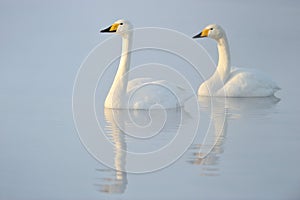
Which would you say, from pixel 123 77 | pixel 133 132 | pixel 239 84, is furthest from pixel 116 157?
pixel 239 84

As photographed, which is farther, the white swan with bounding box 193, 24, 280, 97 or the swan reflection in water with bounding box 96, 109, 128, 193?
the white swan with bounding box 193, 24, 280, 97

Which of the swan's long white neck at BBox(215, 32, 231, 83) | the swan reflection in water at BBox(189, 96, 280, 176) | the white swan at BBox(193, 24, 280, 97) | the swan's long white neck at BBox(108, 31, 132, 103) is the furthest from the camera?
the swan's long white neck at BBox(215, 32, 231, 83)

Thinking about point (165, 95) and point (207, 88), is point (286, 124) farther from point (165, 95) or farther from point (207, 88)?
point (207, 88)

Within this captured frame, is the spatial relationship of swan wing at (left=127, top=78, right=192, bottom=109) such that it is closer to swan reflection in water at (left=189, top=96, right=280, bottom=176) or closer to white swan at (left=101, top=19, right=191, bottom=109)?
white swan at (left=101, top=19, right=191, bottom=109)

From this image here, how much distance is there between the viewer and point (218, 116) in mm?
8547

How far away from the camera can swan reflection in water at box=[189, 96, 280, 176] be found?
6.20 meters

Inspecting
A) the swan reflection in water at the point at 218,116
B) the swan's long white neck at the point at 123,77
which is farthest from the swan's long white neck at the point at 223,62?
the swan's long white neck at the point at 123,77

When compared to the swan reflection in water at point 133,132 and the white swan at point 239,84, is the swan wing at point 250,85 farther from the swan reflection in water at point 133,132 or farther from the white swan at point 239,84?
the swan reflection in water at point 133,132

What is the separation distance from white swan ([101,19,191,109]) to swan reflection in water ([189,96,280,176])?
44 centimetres

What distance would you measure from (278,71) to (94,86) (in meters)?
4.39

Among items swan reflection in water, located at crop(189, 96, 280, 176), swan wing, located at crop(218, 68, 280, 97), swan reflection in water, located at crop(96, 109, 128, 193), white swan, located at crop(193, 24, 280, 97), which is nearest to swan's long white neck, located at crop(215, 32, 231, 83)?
white swan, located at crop(193, 24, 280, 97)

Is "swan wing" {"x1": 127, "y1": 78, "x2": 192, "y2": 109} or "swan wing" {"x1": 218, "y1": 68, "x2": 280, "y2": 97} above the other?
"swan wing" {"x1": 127, "y1": 78, "x2": 192, "y2": 109}

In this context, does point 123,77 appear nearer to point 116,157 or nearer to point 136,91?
point 136,91

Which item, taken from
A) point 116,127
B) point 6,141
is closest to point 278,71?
point 116,127
